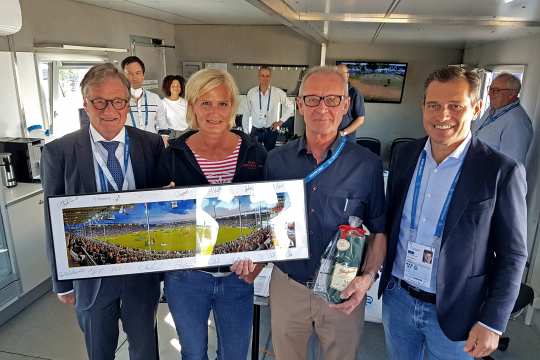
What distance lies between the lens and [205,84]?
1.61 m

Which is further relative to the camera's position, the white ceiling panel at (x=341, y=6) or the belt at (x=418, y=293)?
the white ceiling panel at (x=341, y=6)

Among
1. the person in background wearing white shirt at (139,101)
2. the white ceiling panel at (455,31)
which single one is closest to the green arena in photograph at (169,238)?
the person in background wearing white shirt at (139,101)

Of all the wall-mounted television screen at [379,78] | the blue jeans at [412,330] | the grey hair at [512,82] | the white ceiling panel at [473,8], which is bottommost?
the blue jeans at [412,330]

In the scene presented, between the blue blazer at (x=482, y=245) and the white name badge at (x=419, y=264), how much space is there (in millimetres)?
56

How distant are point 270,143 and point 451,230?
5681mm

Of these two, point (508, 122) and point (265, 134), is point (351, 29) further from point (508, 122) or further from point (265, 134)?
point (508, 122)

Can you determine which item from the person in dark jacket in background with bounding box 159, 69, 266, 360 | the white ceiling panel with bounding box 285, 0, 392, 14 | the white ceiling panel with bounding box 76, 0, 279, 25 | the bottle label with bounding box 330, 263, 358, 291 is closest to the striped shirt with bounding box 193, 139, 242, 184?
the person in dark jacket in background with bounding box 159, 69, 266, 360

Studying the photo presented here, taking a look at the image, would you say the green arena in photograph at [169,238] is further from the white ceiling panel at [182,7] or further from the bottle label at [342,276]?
the white ceiling panel at [182,7]

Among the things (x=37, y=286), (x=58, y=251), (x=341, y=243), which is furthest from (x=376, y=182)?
(x=37, y=286)

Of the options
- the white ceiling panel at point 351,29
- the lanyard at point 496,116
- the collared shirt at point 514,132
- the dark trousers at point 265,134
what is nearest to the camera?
the collared shirt at point 514,132

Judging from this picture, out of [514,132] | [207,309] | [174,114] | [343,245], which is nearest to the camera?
[343,245]

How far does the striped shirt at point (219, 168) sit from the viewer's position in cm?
167

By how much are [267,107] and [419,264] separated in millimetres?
5597

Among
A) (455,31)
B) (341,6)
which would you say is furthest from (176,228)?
(455,31)
